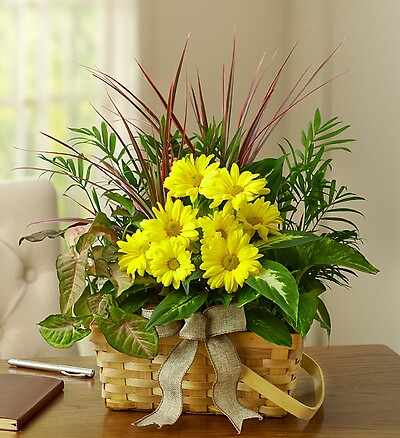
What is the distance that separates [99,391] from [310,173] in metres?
0.43

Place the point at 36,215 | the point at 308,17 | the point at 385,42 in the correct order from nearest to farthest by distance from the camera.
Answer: the point at 36,215, the point at 385,42, the point at 308,17

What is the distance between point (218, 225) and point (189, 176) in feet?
0.24

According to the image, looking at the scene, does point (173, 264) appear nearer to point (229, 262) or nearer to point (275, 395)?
point (229, 262)

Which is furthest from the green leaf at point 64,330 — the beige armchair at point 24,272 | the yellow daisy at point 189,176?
the beige armchair at point 24,272

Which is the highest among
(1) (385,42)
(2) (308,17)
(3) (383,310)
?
(2) (308,17)

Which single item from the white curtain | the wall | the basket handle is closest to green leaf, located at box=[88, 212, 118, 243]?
the basket handle

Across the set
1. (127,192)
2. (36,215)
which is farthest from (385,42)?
(127,192)

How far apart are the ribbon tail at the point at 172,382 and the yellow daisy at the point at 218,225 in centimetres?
14

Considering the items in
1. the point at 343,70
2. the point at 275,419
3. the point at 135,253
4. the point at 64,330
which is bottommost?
the point at 275,419

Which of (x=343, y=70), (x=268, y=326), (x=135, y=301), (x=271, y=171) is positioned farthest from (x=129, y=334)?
(x=343, y=70)

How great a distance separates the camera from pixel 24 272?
177 centimetres

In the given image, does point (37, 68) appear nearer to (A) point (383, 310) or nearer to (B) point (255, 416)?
(A) point (383, 310)

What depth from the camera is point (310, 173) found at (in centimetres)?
109

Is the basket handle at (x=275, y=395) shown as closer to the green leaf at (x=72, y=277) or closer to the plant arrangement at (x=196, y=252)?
the plant arrangement at (x=196, y=252)
